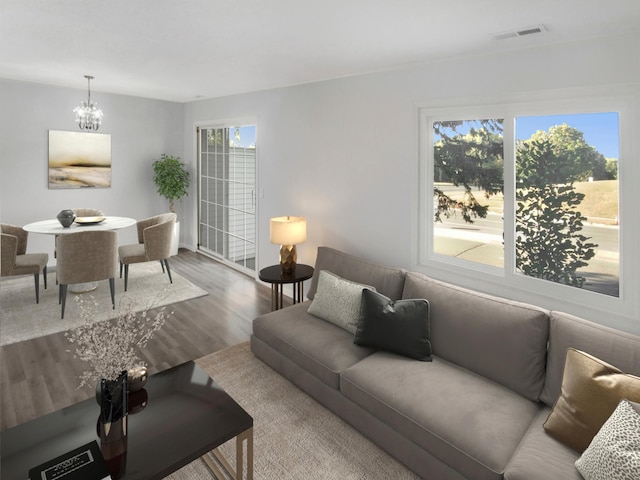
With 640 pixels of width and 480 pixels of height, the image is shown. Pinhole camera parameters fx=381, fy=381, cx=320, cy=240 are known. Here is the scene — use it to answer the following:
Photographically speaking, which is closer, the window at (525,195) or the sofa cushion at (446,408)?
the sofa cushion at (446,408)

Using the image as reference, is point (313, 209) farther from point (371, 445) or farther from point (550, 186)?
point (371, 445)

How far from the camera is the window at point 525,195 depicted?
2.41 m

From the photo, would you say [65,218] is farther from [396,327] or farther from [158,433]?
[396,327]

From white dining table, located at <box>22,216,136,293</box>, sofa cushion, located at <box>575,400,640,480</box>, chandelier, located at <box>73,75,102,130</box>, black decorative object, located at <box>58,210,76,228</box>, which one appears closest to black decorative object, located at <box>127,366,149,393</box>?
sofa cushion, located at <box>575,400,640,480</box>

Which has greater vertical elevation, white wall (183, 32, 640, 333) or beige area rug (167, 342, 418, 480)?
white wall (183, 32, 640, 333)

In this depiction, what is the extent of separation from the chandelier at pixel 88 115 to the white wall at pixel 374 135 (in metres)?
1.83

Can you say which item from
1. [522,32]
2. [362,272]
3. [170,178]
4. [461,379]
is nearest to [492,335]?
[461,379]

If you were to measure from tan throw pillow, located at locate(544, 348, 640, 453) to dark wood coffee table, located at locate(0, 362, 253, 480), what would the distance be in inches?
56.4

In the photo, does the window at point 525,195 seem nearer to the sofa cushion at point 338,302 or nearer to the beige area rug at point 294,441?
the sofa cushion at point 338,302

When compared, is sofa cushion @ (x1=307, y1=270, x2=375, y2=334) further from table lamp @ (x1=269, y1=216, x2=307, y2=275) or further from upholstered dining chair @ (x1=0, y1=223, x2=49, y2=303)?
upholstered dining chair @ (x1=0, y1=223, x2=49, y2=303)

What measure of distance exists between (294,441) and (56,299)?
11.7ft

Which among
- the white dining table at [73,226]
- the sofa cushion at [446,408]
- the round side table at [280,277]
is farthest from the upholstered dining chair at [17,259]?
the sofa cushion at [446,408]

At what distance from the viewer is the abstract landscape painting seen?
5363 mm

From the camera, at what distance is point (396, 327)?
2.46 meters
